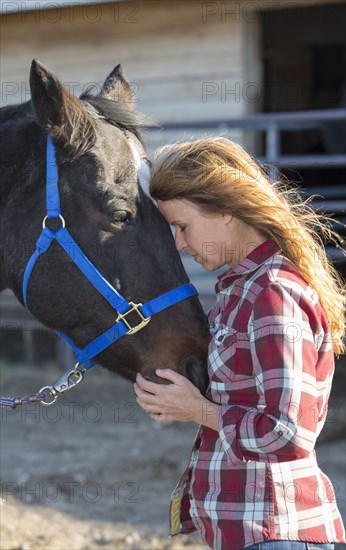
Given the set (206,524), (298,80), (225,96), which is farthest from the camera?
(298,80)

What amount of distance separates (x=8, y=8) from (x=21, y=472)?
378 centimetres

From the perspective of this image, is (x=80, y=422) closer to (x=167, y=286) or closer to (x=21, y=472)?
(x=21, y=472)

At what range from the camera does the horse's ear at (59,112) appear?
5.94ft

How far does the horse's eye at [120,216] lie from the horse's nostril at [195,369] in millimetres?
413

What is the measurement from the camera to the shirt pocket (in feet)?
5.47

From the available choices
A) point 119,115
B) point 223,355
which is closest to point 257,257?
point 223,355

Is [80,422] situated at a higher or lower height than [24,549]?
lower

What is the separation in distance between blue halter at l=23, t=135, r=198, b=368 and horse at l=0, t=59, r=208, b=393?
16 mm

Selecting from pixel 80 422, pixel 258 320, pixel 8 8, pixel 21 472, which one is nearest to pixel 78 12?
pixel 8 8

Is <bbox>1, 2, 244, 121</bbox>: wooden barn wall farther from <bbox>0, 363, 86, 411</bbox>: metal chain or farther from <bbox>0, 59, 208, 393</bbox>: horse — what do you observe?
<bbox>0, 363, 86, 411</bbox>: metal chain

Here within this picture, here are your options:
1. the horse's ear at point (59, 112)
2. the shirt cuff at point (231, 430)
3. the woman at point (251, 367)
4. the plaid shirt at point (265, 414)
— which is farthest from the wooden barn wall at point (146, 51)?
the shirt cuff at point (231, 430)

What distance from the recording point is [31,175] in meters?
2.01

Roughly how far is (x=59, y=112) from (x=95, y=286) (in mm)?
480

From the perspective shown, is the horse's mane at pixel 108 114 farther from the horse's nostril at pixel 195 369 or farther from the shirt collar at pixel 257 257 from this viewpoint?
the horse's nostril at pixel 195 369
